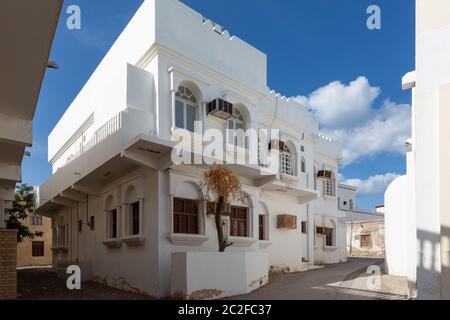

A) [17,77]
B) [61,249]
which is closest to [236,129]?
[17,77]

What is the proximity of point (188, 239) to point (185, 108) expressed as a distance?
4261mm

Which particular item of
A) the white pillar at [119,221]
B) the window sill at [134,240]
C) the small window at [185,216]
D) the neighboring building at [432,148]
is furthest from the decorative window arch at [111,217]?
the neighboring building at [432,148]

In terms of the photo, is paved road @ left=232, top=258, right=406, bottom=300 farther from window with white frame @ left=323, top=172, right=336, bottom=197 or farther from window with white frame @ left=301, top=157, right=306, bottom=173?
window with white frame @ left=323, top=172, right=336, bottom=197

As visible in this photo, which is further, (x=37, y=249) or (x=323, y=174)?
(x=37, y=249)

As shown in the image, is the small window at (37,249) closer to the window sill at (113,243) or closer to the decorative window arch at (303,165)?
the window sill at (113,243)

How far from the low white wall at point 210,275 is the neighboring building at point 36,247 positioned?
26.5 metres

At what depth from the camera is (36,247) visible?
33250 mm

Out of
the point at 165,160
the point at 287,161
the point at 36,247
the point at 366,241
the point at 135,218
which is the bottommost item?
the point at 36,247

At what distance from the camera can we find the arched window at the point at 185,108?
12.9 metres

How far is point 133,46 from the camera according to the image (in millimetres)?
13461

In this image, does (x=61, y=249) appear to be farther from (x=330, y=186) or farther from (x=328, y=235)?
(x=330, y=186)

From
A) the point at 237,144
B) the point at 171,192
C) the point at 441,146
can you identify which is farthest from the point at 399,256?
the point at 441,146

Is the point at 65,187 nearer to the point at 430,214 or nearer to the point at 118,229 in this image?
the point at 118,229

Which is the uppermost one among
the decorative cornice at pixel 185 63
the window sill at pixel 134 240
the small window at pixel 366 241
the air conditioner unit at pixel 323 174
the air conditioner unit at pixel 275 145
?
the decorative cornice at pixel 185 63
